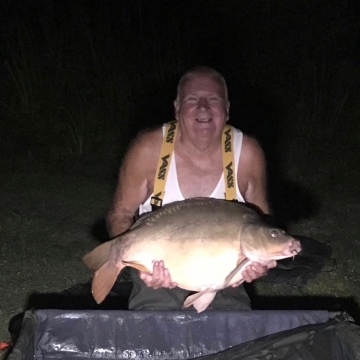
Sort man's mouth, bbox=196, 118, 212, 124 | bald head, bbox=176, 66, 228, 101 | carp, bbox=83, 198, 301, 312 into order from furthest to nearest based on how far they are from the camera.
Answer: bald head, bbox=176, 66, 228, 101 < man's mouth, bbox=196, 118, 212, 124 < carp, bbox=83, 198, 301, 312

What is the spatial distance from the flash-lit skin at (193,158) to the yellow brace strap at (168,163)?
2cm

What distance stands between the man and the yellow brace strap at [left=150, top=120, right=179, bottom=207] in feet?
0.05

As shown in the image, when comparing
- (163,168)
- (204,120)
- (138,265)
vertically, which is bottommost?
(138,265)

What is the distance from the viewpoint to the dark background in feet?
18.6

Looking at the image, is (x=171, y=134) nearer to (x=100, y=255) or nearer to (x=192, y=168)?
(x=192, y=168)

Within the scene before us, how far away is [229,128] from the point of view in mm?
2207

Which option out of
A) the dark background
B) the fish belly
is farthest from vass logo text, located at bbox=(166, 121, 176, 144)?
the dark background

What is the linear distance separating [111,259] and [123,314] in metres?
0.20

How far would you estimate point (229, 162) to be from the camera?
7.00 feet

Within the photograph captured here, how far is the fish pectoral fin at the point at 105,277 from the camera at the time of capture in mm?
1681

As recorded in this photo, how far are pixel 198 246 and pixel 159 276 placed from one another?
149 mm

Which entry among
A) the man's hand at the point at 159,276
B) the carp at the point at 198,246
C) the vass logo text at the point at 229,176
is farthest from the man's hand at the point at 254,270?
the vass logo text at the point at 229,176

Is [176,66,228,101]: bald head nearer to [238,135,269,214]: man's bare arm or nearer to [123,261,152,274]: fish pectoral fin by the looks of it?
[238,135,269,214]: man's bare arm

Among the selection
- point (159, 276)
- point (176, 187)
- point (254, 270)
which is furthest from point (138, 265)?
point (176, 187)
